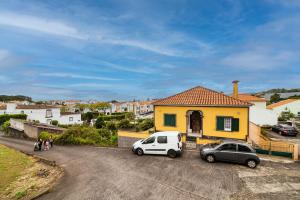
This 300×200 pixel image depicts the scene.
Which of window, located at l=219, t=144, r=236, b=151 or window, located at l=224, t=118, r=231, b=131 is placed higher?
window, located at l=224, t=118, r=231, b=131

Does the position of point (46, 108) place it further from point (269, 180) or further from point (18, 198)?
point (269, 180)

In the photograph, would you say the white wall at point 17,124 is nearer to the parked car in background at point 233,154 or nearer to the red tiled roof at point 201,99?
the red tiled roof at point 201,99

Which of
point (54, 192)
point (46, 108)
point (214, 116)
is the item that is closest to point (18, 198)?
point (54, 192)

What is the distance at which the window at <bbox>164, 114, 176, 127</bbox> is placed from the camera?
20.0 meters

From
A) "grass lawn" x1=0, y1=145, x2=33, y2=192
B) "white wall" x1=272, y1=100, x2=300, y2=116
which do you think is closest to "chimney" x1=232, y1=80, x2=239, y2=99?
"grass lawn" x1=0, y1=145, x2=33, y2=192

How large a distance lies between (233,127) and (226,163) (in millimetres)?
5352

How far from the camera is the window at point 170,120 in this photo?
→ 1997cm

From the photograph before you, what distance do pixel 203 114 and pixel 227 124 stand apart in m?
2.33

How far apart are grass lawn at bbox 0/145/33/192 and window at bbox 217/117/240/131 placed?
54.2ft

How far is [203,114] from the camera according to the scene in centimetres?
1858

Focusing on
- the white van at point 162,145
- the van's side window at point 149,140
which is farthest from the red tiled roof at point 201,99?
the van's side window at point 149,140

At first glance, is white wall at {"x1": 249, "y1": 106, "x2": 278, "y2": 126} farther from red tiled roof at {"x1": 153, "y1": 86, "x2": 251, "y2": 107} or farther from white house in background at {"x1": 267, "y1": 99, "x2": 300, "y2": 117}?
red tiled roof at {"x1": 153, "y1": 86, "x2": 251, "y2": 107}

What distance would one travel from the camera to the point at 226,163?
43.0 ft

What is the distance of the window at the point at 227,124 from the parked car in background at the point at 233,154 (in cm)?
490
